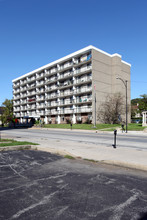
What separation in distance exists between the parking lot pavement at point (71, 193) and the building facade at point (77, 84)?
95.1 ft

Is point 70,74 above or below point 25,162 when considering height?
above

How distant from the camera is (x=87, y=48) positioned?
42.0 m

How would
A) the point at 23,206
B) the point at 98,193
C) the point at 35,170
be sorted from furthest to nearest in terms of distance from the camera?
the point at 35,170 → the point at 98,193 → the point at 23,206

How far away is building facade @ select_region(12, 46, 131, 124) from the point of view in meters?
42.2

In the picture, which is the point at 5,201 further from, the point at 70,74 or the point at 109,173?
the point at 70,74

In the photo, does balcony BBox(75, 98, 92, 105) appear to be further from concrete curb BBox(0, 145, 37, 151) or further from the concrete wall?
concrete curb BBox(0, 145, 37, 151)

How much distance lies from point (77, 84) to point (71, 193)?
1676 inches

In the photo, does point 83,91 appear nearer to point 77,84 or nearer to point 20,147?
point 77,84

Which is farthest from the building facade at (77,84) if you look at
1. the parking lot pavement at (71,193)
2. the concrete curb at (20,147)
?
the parking lot pavement at (71,193)

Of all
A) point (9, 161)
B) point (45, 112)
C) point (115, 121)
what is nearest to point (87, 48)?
point (115, 121)

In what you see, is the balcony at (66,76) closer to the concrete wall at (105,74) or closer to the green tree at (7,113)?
the concrete wall at (105,74)

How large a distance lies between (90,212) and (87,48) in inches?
1685

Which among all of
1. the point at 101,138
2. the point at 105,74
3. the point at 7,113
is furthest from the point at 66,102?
the point at 101,138

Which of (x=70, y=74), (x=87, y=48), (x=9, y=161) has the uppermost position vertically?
(x=87, y=48)
